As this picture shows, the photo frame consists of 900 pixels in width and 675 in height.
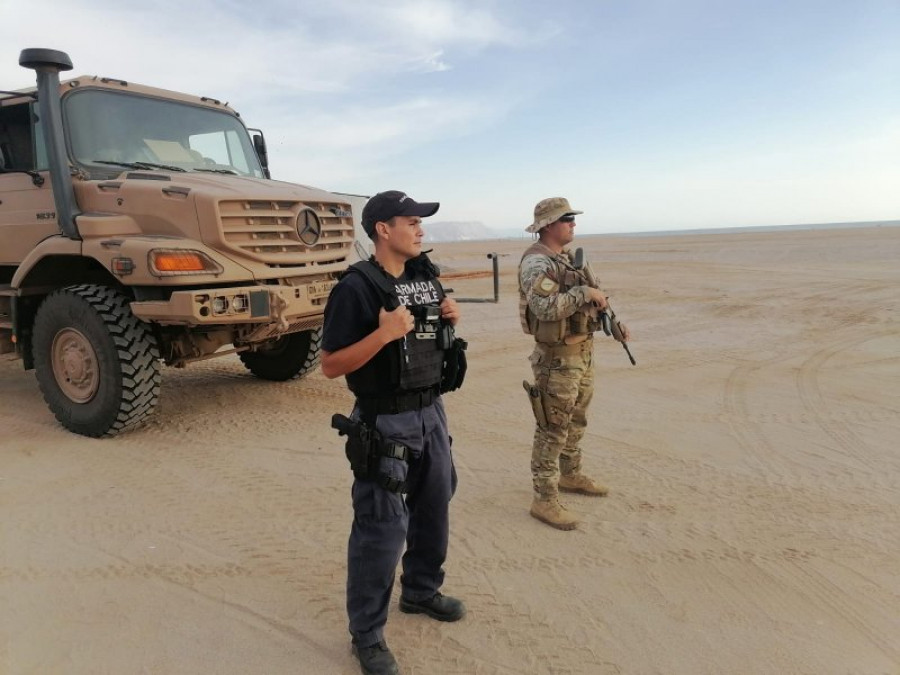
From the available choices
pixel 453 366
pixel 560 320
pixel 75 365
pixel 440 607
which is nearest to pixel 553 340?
pixel 560 320

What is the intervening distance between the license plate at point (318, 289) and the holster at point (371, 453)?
2.80 meters

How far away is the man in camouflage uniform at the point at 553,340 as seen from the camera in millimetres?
3488

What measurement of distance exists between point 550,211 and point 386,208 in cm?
151

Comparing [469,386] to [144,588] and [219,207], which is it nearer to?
[219,207]

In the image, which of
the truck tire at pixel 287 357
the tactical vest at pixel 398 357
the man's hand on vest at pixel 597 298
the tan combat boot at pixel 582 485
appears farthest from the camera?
the truck tire at pixel 287 357

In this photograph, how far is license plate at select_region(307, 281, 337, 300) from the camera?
4949mm

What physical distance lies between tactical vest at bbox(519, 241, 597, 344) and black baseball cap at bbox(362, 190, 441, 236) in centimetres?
A: 121

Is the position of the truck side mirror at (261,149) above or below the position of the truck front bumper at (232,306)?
above

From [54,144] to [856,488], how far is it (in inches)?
236

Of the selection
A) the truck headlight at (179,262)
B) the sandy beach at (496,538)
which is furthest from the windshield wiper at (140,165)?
the sandy beach at (496,538)

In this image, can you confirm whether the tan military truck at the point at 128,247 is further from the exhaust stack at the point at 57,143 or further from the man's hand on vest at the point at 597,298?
the man's hand on vest at the point at 597,298

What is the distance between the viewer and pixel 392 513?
2.29 metres

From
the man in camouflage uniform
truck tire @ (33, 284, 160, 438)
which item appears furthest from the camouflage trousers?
truck tire @ (33, 284, 160, 438)

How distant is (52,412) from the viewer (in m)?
5.25
